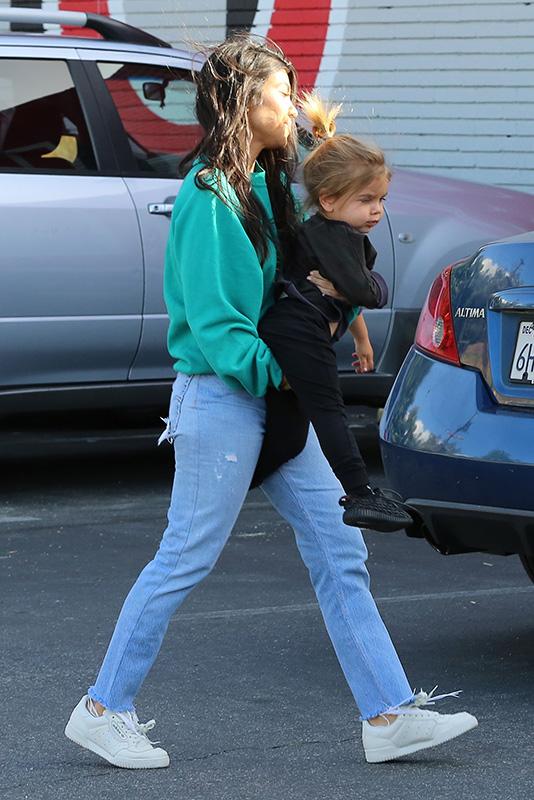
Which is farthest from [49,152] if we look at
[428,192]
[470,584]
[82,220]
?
[470,584]

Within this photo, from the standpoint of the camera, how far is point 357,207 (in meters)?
3.73

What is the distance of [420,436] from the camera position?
434cm

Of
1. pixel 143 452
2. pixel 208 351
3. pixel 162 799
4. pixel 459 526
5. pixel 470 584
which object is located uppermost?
pixel 208 351

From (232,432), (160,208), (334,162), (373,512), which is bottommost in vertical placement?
(160,208)

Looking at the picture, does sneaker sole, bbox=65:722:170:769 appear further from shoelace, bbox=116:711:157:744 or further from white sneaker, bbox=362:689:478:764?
white sneaker, bbox=362:689:478:764

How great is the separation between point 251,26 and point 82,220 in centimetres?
486

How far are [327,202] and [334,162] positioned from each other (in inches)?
3.7

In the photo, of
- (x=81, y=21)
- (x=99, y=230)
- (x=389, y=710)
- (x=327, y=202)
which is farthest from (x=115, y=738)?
(x=81, y=21)

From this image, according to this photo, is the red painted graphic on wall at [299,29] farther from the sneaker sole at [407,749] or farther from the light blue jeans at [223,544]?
the sneaker sole at [407,749]

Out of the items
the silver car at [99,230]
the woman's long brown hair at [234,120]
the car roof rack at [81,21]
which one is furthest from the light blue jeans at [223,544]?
the car roof rack at [81,21]

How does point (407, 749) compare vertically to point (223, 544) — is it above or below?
below

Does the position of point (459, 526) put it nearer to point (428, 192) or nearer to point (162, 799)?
point (162, 799)

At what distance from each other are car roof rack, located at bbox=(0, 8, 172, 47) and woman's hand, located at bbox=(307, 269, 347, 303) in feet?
13.9

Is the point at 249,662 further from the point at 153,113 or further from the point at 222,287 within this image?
the point at 153,113
